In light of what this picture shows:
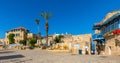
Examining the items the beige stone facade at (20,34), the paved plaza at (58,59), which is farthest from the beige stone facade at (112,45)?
the beige stone facade at (20,34)

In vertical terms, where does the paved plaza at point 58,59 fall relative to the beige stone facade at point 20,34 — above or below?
below

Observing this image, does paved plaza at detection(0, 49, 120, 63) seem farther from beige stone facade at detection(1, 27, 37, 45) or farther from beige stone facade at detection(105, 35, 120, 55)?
beige stone facade at detection(1, 27, 37, 45)

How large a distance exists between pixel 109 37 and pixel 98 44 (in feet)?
30.5

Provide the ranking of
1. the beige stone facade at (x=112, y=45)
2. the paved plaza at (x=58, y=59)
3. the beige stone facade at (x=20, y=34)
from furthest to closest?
the beige stone facade at (x=20, y=34) → the beige stone facade at (x=112, y=45) → the paved plaza at (x=58, y=59)

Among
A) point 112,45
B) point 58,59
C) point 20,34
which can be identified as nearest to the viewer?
point 58,59

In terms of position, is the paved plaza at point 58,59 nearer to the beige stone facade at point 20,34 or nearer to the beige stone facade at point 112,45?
the beige stone facade at point 112,45

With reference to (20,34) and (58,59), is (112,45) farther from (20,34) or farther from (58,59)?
(20,34)

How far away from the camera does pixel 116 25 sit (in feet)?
103

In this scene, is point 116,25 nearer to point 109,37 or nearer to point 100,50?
point 109,37

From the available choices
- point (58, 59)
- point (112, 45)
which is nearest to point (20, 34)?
point (112, 45)

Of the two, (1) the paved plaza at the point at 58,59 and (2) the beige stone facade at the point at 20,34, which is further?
(2) the beige stone facade at the point at 20,34

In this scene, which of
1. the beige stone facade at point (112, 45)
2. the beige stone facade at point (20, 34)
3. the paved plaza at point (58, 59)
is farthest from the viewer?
the beige stone facade at point (20, 34)

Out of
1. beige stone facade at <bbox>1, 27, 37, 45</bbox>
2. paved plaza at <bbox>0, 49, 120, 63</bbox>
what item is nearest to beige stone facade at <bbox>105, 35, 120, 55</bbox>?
paved plaza at <bbox>0, 49, 120, 63</bbox>

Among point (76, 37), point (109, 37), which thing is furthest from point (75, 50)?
point (76, 37)
